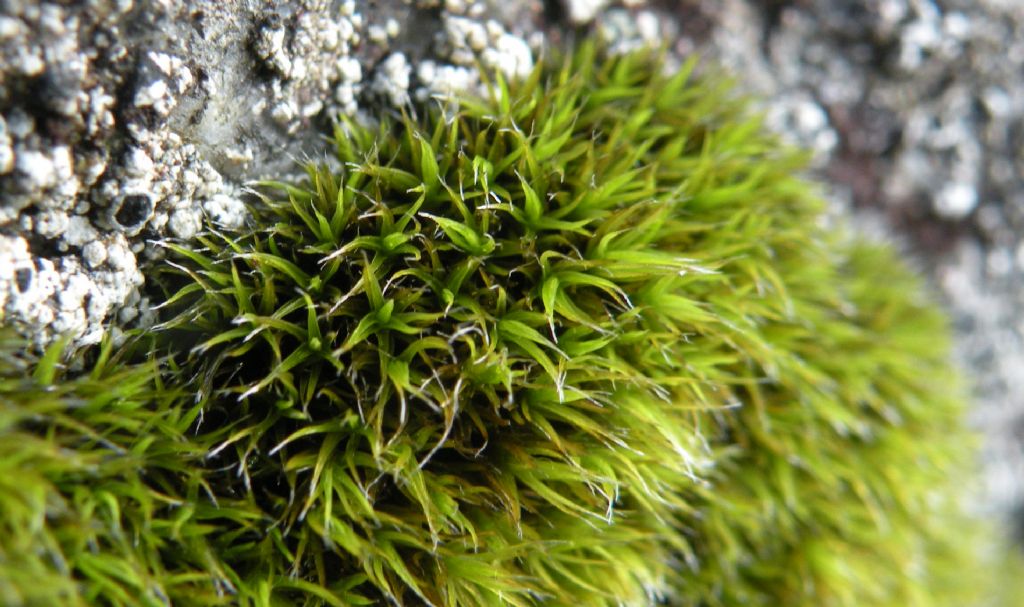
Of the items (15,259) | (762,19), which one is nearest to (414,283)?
(15,259)

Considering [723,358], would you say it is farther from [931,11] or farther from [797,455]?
[931,11]

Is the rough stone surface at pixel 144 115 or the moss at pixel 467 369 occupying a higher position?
the rough stone surface at pixel 144 115

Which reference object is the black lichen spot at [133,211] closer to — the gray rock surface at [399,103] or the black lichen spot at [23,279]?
the gray rock surface at [399,103]

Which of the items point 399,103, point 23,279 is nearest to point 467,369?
point 399,103

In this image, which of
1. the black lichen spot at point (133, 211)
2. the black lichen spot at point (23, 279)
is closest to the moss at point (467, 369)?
the black lichen spot at point (133, 211)

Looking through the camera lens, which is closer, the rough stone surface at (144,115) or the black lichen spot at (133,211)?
the rough stone surface at (144,115)

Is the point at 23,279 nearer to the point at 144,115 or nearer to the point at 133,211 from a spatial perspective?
the point at 133,211

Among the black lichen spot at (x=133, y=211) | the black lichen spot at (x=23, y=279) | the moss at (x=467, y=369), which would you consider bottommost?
the moss at (x=467, y=369)

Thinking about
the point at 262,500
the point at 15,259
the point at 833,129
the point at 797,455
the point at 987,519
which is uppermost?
the point at 15,259
